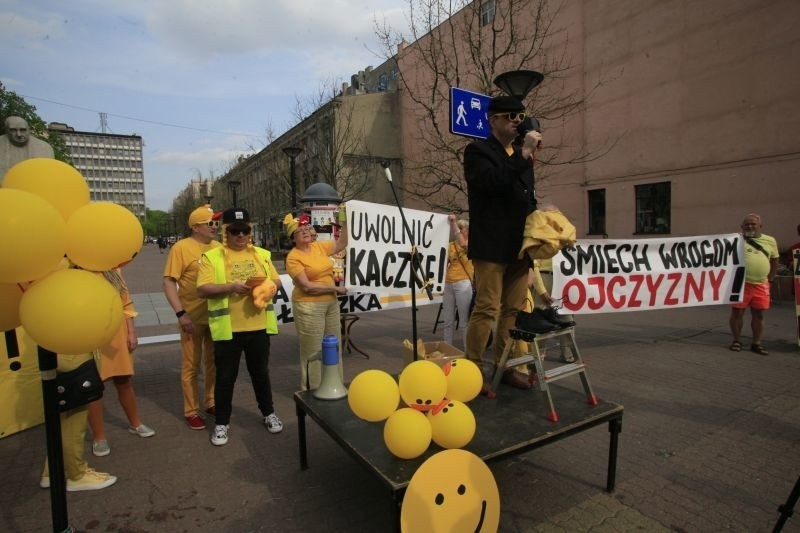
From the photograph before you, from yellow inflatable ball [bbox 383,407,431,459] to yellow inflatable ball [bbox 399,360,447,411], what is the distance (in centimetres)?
12

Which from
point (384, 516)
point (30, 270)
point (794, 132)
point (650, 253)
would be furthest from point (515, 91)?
point (794, 132)

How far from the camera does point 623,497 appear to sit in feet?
9.93

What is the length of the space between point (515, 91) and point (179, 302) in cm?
474

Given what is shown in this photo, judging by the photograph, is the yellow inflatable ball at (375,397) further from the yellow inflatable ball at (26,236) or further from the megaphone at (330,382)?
→ the yellow inflatable ball at (26,236)

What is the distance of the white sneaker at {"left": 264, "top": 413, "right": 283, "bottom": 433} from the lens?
164 inches

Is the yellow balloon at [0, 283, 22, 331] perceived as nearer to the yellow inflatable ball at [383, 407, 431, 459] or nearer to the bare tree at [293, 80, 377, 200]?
the yellow inflatable ball at [383, 407, 431, 459]

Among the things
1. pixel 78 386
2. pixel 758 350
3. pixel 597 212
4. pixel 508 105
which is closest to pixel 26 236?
pixel 78 386

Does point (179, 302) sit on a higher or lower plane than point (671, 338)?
higher

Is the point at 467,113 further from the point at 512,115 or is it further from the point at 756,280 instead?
the point at 756,280

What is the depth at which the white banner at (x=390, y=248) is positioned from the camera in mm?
5098

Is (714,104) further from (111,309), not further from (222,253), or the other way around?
(111,309)

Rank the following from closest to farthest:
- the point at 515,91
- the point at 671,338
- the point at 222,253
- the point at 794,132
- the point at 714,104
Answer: the point at 222,253
the point at 515,91
the point at 671,338
the point at 794,132
the point at 714,104

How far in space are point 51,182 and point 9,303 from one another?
1.96 feet

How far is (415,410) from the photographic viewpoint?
8.05 ft
